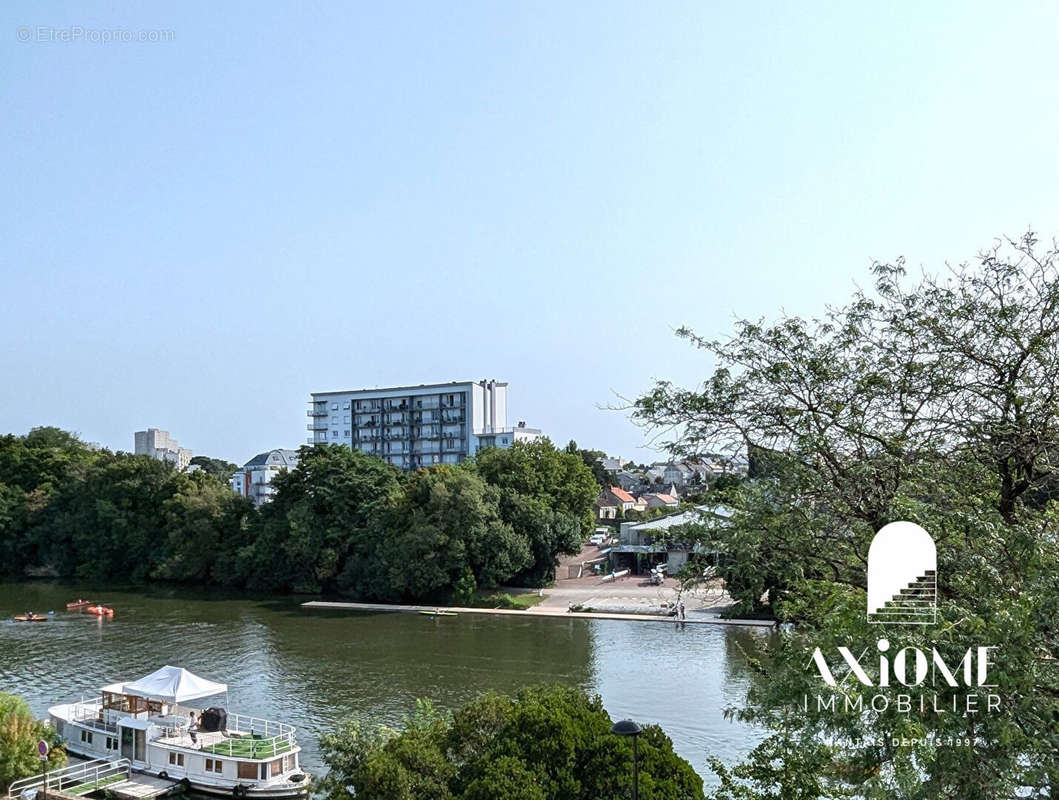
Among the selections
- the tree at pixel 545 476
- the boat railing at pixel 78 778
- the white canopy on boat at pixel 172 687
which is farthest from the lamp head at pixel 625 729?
the tree at pixel 545 476

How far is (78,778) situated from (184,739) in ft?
6.06

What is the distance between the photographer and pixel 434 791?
383 inches

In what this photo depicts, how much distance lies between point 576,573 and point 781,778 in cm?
3343

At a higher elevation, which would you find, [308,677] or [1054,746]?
[1054,746]

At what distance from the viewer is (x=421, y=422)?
6656 cm

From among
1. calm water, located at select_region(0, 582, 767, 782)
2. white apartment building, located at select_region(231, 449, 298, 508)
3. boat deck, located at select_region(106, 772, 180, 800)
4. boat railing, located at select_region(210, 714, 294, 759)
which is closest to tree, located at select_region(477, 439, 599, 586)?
calm water, located at select_region(0, 582, 767, 782)

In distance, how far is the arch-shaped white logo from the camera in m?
6.59

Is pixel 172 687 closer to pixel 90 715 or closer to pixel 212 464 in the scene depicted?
pixel 90 715

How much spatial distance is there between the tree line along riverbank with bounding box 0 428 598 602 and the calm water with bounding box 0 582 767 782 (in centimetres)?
356

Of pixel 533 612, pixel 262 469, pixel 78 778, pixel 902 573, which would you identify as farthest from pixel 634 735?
pixel 262 469

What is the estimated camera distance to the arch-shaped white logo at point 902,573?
259 inches

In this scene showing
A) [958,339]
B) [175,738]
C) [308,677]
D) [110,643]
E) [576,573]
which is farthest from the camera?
[576,573]

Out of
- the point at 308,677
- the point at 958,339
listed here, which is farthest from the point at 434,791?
the point at 308,677

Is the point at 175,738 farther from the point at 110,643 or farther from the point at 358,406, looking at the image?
the point at 358,406
